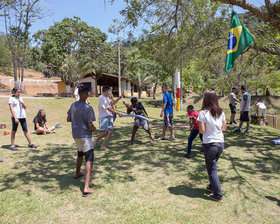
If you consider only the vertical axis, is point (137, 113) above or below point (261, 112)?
above

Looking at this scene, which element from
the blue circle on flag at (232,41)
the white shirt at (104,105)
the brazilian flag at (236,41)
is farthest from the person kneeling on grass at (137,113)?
the blue circle on flag at (232,41)

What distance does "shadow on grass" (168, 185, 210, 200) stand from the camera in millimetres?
3658

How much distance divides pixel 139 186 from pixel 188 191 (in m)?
0.89

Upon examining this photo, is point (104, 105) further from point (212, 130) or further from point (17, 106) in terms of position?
point (212, 130)

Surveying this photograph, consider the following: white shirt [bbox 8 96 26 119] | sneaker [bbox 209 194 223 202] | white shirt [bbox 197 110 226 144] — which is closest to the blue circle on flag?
white shirt [bbox 197 110 226 144]

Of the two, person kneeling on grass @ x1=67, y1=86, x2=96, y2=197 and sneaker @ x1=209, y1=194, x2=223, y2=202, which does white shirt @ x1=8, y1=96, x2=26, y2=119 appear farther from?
sneaker @ x1=209, y1=194, x2=223, y2=202

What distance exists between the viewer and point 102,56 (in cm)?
2994

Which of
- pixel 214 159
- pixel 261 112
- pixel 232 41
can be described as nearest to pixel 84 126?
pixel 214 159

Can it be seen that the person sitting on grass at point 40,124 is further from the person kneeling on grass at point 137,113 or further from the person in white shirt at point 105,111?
the person kneeling on grass at point 137,113

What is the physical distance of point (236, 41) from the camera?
5.90 metres

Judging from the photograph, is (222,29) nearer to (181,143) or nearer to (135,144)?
(181,143)

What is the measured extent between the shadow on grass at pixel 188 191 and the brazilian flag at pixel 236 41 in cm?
344

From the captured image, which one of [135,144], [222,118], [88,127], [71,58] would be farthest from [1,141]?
[71,58]

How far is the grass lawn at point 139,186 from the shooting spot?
3094 millimetres
